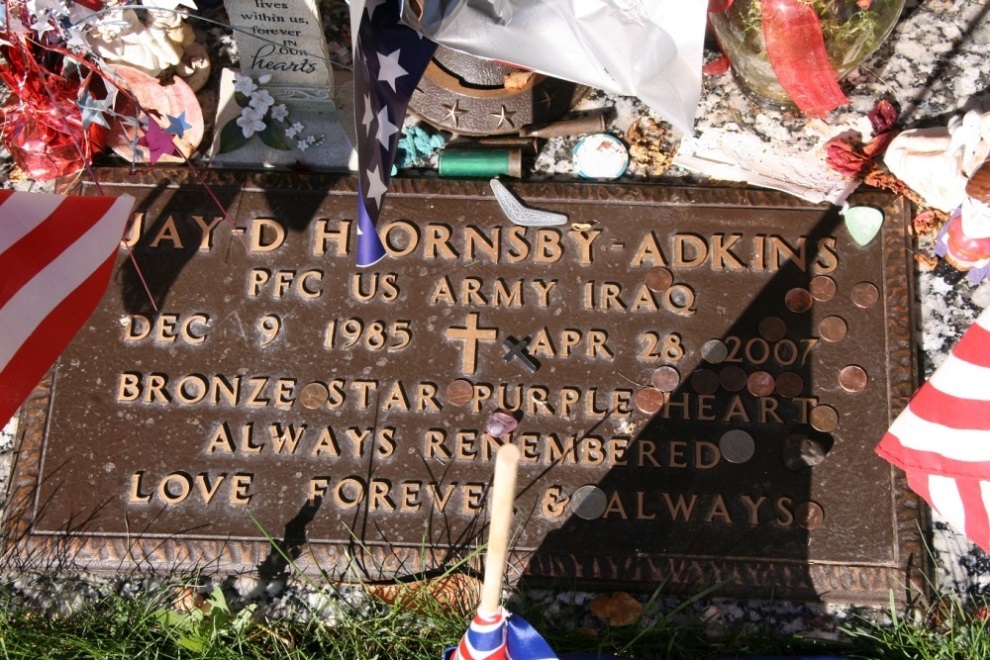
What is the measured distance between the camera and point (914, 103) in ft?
9.84

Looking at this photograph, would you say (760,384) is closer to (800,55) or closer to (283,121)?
(800,55)

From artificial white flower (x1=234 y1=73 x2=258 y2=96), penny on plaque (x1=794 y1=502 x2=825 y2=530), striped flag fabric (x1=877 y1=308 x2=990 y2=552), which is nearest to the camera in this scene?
striped flag fabric (x1=877 y1=308 x2=990 y2=552)

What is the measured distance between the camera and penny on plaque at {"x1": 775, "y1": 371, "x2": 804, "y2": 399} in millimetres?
2717

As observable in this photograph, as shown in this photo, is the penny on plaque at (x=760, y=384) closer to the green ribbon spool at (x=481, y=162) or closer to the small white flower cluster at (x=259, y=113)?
the green ribbon spool at (x=481, y=162)

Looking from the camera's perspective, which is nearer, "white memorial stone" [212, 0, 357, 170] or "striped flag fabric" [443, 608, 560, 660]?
"striped flag fabric" [443, 608, 560, 660]

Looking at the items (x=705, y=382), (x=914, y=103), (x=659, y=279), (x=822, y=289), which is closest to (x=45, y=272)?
(x=659, y=279)

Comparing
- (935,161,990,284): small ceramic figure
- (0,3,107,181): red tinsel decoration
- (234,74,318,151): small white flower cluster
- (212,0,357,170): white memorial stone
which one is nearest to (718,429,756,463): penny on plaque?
(935,161,990,284): small ceramic figure

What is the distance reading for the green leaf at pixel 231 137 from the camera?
9.62 feet

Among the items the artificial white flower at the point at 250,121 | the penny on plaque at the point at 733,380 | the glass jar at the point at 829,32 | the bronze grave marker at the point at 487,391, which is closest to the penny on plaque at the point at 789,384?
the bronze grave marker at the point at 487,391

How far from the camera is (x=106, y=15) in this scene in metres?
2.71

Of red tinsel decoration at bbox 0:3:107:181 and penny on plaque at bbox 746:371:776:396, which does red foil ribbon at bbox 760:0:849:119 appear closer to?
penny on plaque at bbox 746:371:776:396

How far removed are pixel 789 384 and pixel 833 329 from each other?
0.76ft

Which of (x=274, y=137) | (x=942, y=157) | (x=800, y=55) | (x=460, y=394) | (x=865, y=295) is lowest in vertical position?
(x=460, y=394)

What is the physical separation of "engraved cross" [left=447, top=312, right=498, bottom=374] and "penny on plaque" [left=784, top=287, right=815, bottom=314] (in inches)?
37.7
